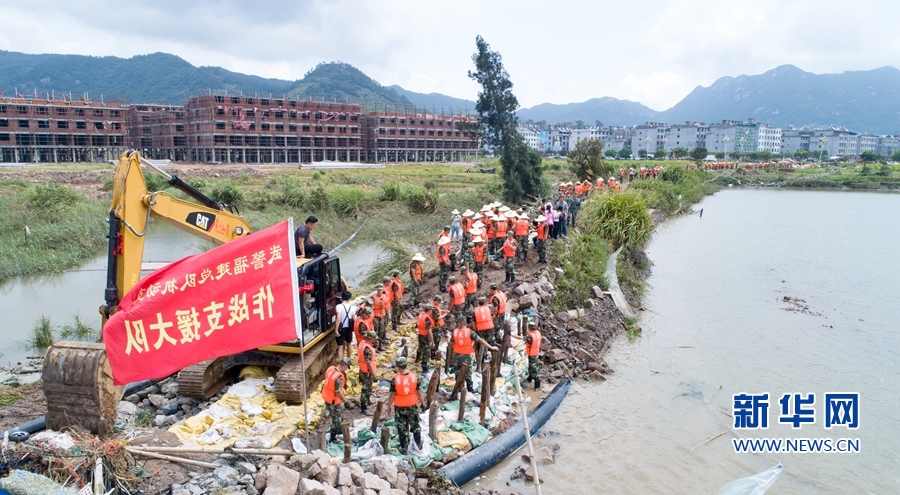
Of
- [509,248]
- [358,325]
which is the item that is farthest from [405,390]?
[509,248]

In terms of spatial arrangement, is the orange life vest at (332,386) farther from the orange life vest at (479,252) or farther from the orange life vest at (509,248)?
the orange life vest at (509,248)

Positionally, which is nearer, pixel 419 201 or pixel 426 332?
pixel 426 332

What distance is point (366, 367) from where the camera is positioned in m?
9.27

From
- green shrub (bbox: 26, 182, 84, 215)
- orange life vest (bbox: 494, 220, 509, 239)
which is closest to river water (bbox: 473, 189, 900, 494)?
orange life vest (bbox: 494, 220, 509, 239)

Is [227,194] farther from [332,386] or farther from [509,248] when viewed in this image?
[332,386]

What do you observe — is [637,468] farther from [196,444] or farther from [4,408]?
[4,408]

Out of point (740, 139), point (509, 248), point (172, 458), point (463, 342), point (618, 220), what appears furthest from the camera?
point (740, 139)

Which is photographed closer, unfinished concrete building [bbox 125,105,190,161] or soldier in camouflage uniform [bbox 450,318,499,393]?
soldier in camouflage uniform [bbox 450,318,499,393]

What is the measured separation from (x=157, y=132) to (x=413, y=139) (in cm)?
3437

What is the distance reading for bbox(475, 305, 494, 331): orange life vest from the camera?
1130 centimetres

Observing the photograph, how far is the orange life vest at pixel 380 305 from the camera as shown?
11.7 m

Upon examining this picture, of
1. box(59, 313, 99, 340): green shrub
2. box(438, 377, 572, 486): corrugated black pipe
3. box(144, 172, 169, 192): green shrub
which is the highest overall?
box(144, 172, 169, 192): green shrub

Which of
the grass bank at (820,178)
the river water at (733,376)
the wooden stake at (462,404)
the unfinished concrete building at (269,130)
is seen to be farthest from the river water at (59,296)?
the grass bank at (820,178)

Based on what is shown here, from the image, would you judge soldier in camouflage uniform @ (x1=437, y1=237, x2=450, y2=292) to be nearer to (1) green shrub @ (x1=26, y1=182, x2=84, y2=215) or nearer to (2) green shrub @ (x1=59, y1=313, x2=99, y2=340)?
(2) green shrub @ (x1=59, y1=313, x2=99, y2=340)
